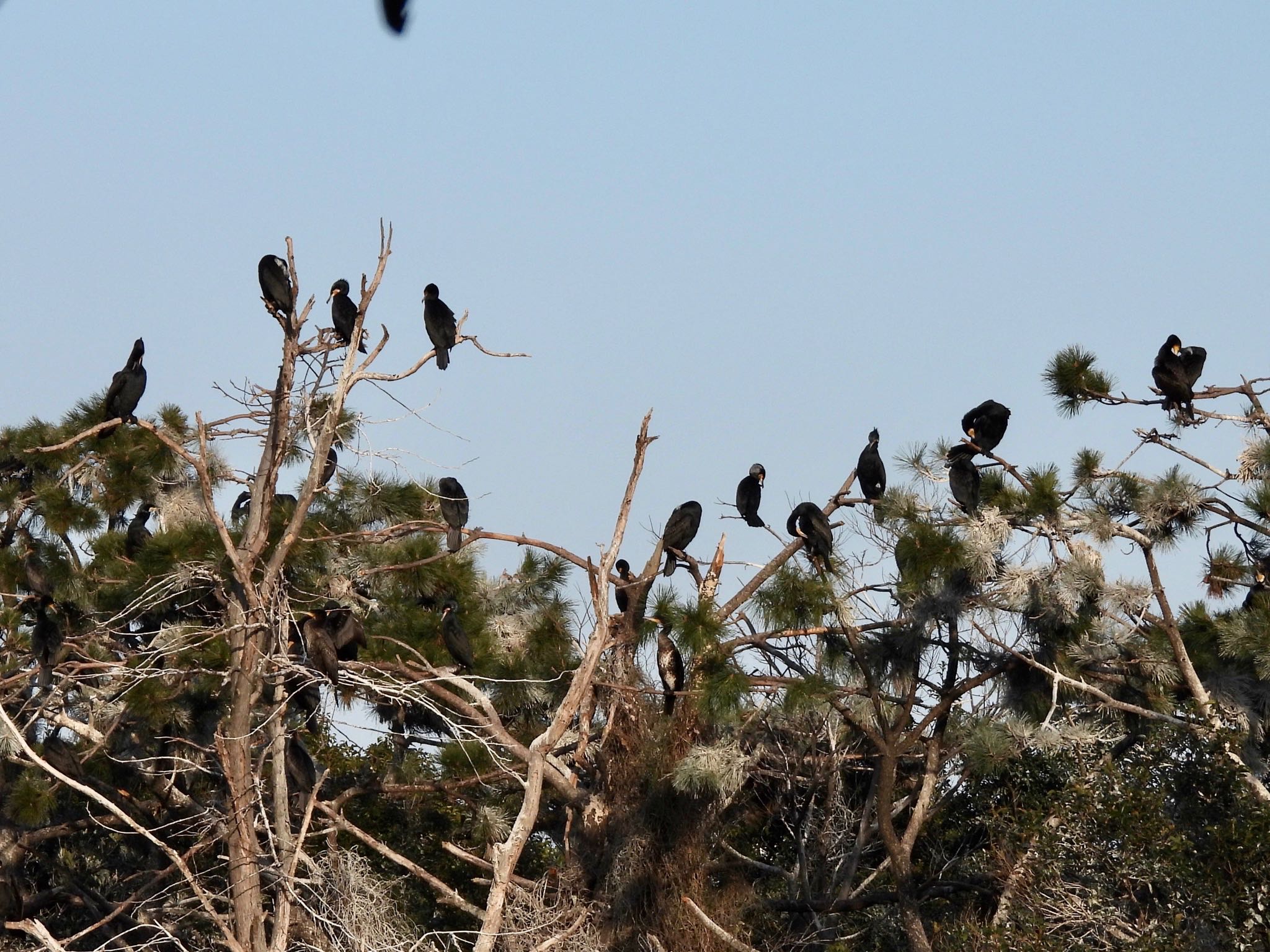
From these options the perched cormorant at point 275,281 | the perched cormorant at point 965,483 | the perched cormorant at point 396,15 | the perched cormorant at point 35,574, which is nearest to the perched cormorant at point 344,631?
the perched cormorant at point 275,281

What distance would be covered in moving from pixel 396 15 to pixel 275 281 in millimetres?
8567

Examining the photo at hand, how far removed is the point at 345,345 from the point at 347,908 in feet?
11.9

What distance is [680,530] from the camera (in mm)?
11148

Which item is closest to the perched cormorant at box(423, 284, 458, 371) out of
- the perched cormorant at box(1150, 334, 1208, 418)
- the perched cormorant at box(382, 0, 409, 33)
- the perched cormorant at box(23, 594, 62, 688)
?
the perched cormorant at box(23, 594, 62, 688)

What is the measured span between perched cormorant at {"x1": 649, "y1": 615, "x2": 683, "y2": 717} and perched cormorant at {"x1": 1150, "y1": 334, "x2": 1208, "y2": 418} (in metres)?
4.14

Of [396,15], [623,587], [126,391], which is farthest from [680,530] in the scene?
[396,15]

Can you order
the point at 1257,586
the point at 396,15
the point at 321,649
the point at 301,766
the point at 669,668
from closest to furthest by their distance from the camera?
the point at 396,15
the point at 321,649
the point at 669,668
the point at 301,766
the point at 1257,586

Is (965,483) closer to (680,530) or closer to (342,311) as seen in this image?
(680,530)

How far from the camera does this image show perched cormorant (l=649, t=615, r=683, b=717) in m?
10.3

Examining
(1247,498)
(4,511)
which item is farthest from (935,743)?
(4,511)

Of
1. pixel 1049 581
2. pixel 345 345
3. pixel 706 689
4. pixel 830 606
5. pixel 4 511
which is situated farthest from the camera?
pixel 4 511

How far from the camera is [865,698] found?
458 inches

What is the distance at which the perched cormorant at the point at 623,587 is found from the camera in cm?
1092

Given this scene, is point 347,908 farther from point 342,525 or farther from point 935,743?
point 935,743
